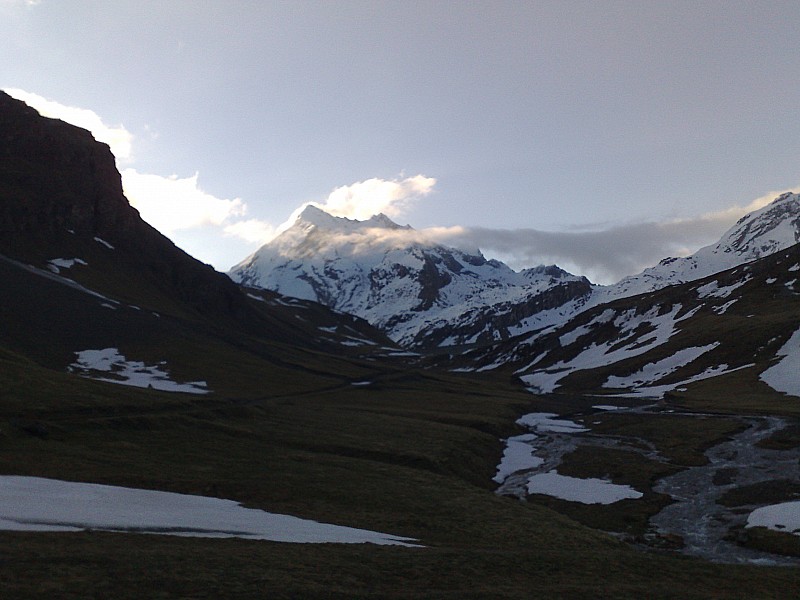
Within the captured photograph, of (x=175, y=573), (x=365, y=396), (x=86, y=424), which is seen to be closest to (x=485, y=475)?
(x=86, y=424)

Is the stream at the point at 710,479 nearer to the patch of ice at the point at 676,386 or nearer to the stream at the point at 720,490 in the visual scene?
the stream at the point at 720,490

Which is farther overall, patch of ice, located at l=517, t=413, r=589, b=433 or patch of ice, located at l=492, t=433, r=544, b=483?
patch of ice, located at l=517, t=413, r=589, b=433

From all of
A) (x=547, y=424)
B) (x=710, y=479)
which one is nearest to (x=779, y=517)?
(x=710, y=479)

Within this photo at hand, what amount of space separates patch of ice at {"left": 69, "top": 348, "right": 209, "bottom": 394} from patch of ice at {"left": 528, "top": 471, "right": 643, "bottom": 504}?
64948 millimetres

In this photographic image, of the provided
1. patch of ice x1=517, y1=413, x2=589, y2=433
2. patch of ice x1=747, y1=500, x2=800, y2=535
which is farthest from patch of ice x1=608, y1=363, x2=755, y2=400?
patch of ice x1=747, y1=500, x2=800, y2=535

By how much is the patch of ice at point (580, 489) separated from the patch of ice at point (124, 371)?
64.9 metres

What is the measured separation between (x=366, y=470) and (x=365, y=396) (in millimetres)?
80431

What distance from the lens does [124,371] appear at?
121062 millimetres

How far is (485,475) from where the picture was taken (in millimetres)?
66500

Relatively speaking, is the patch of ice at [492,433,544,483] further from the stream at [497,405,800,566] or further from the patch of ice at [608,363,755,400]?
the patch of ice at [608,363,755,400]

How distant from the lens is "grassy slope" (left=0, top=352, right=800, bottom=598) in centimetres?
2078

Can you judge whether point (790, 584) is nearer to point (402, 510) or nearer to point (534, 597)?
point (534, 597)

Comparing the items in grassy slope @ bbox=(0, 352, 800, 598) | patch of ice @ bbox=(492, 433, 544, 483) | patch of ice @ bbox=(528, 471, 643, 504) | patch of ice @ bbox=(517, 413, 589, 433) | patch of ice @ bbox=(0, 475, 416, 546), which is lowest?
patch of ice @ bbox=(0, 475, 416, 546)

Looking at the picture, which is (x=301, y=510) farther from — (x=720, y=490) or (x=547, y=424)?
(x=547, y=424)
